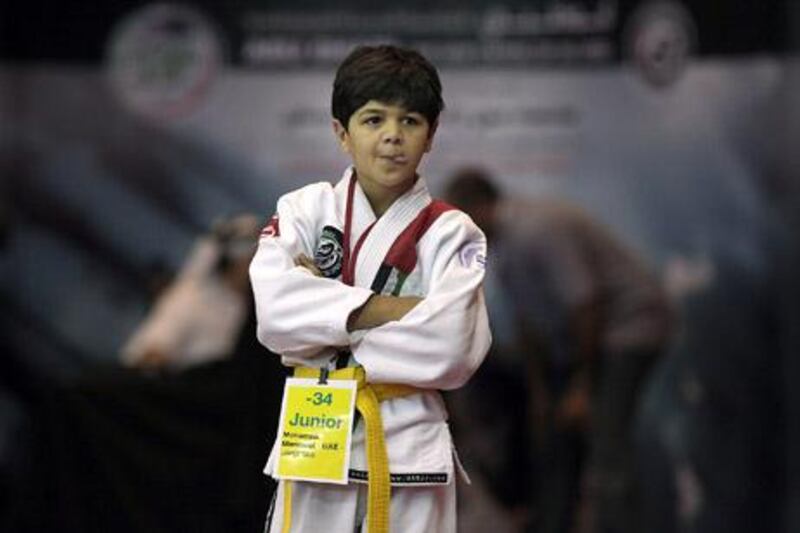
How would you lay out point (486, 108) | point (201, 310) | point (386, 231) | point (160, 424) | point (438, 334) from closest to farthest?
1. point (438, 334)
2. point (386, 231)
3. point (160, 424)
4. point (201, 310)
5. point (486, 108)

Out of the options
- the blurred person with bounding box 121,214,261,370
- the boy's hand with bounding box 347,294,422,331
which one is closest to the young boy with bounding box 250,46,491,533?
the boy's hand with bounding box 347,294,422,331

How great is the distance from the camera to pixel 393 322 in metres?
3.23

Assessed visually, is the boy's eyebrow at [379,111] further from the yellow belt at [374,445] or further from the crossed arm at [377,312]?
the yellow belt at [374,445]

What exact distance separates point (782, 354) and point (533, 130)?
124 cm

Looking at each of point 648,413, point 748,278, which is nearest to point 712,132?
point 748,278

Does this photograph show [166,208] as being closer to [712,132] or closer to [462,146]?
[462,146]

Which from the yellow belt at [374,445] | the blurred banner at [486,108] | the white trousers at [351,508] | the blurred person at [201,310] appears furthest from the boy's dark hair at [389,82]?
the blurred banner at [486,108]

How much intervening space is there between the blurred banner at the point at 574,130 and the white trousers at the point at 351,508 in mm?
3502

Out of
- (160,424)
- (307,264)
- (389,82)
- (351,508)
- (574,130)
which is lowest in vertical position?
(160,424)

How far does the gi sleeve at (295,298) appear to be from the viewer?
10.5ft

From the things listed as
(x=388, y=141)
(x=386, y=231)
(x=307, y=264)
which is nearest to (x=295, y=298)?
(x=307, y=264)

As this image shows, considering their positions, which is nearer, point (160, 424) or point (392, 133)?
point (392, 133)

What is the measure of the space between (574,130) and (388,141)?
3.67 meters

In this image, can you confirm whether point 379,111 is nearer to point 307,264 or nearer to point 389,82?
point 389,82
